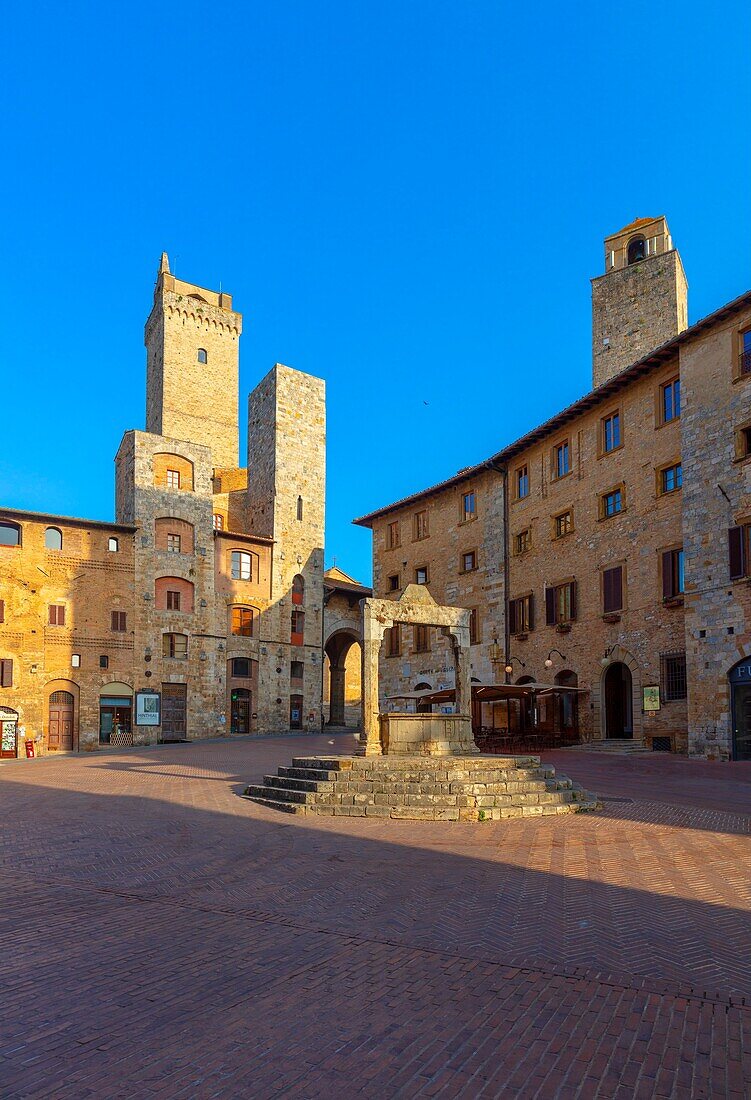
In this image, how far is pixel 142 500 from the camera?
38125 mm

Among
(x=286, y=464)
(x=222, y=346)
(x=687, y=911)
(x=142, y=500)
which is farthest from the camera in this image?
(x=222, y=346)

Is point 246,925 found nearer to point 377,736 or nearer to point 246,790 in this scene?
point 246,790

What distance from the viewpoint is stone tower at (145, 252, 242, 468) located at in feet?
178

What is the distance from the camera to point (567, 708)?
31797 millimetres

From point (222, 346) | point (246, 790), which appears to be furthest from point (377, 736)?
point (222, 346)

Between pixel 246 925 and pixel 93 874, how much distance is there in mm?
3082

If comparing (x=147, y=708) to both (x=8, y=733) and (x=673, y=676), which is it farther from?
(x=673, y=676)

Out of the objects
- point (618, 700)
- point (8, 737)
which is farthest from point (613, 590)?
point (8, 737)

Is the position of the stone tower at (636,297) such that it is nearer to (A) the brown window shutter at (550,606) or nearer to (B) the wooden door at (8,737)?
(A) the brown window shutter at (550,606)

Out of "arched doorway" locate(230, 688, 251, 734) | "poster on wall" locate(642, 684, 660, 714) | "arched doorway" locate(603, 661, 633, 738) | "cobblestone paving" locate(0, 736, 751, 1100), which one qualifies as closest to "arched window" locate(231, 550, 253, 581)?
"arched doorway" locate(230, 688, 251, 734)

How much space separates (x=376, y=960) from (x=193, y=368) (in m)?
52.4

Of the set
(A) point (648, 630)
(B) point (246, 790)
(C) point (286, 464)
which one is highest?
(C) point (286, 464)

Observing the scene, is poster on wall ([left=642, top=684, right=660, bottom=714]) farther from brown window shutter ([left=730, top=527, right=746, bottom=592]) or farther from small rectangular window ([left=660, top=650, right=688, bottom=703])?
brown window shutter ([left=730, top=527, right=746, bottom=592])

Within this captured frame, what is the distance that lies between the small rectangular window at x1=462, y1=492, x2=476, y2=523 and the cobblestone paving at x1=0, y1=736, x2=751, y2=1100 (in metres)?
26.0
